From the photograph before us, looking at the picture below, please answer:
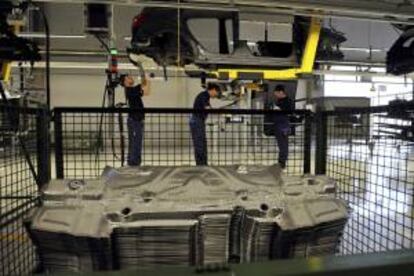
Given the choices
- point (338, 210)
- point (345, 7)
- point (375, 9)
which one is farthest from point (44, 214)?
point (375, 9)

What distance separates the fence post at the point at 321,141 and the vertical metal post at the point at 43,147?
5.56ft

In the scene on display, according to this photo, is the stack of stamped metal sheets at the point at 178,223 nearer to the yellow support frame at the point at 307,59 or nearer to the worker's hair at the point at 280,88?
the yellow support frame at the point at 307,59

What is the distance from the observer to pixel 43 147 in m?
2.58

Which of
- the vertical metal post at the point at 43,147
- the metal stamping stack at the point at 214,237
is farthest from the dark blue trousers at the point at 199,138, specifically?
the metal stamping stack at the point at 214,237

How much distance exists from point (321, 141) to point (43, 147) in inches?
69.1

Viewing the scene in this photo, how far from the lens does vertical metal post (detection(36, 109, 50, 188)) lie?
2.51 metres

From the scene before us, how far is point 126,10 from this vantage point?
380 inches

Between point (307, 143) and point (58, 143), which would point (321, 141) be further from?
point (58, 143)

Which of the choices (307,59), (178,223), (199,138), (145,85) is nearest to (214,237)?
(178,223)

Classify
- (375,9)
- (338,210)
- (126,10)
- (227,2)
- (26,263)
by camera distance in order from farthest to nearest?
(126,10) → (375,9) → (227,2) → (26,263) → (338,210)

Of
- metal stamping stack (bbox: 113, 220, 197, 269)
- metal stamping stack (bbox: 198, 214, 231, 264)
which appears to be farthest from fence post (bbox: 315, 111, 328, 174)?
metal stamping stack (bbox: 113, 220, 197, 269)

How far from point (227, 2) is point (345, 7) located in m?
1.02

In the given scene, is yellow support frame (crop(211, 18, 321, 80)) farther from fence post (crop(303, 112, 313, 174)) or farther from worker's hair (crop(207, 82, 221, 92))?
worker's hair (crop(207, 82, 221, 92))

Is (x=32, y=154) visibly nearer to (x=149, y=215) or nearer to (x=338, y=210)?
(x=149, y=215)
